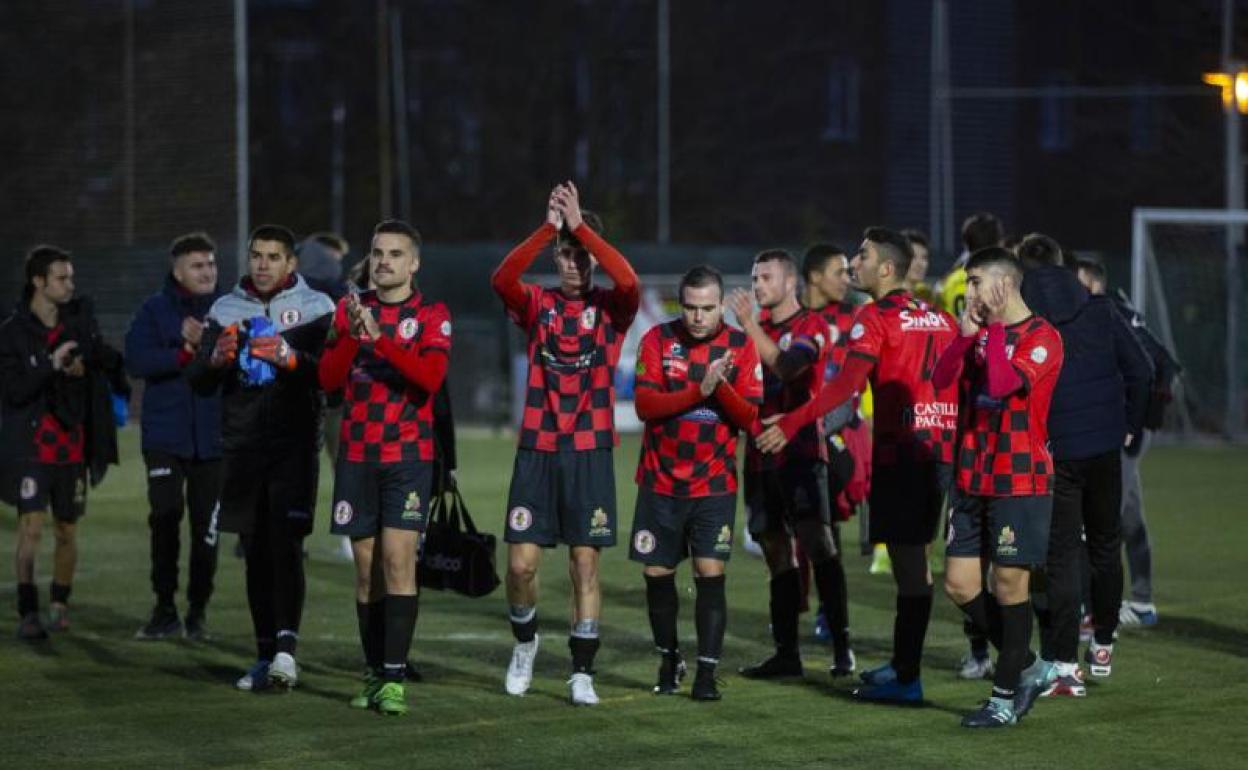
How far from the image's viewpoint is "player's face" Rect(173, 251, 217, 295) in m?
11.4

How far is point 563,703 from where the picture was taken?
9.46m

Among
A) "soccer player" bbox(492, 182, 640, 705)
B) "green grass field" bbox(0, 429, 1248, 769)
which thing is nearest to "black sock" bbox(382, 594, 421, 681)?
"green grass field" bbox(0, 429, 1248, 769)

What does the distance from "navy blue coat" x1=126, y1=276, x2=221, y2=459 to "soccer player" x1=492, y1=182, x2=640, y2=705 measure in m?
2.55

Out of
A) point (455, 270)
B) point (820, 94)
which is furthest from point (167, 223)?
point (820, 94)

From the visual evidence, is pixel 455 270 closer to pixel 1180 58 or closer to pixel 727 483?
pixel 1180 58

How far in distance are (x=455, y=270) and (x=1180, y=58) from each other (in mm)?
17390

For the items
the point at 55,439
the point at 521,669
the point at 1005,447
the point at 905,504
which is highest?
the point at 1005,447

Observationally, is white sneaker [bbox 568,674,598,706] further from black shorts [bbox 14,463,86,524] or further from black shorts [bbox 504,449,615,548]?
black shorts [bbox 14,463,86,524]

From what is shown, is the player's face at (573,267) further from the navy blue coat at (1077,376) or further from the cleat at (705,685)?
the navy blue coat at (1077,376)

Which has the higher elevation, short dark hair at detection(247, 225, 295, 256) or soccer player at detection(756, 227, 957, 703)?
short dark hair at detection(247, 225, 295, 256)

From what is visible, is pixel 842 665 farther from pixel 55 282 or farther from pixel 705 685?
pixel 55 282

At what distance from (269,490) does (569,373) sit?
58.8 inches

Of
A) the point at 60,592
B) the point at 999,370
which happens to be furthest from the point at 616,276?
the point at 60,592

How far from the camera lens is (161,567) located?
11648 millimetres
